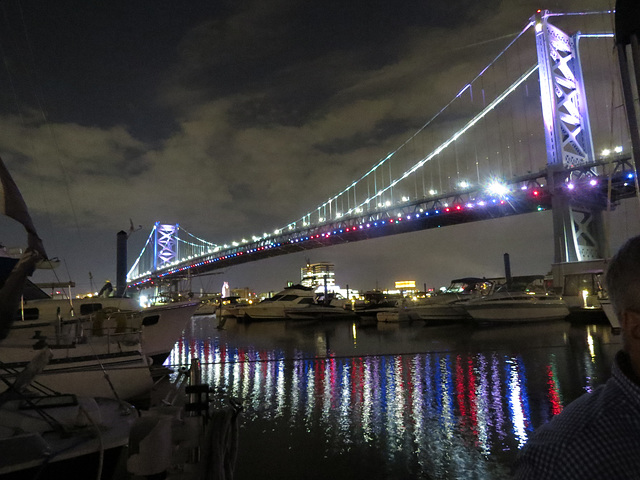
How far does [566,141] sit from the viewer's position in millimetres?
38469

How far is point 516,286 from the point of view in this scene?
31578 mm

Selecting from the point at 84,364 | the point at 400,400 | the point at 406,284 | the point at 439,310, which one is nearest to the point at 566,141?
the point at 439,310

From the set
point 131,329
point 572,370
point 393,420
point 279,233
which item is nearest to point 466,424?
point 393,420

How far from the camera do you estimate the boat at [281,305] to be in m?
31.9

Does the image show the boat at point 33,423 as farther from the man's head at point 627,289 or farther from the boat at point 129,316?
the boat at point 129,316

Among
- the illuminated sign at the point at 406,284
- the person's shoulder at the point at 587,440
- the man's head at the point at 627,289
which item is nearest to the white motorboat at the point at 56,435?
the person's shoulder at the point at 587,440

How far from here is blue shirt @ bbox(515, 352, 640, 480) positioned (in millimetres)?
990

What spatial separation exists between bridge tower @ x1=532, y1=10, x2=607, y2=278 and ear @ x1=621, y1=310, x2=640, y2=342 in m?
36.7

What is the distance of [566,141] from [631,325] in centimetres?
4401

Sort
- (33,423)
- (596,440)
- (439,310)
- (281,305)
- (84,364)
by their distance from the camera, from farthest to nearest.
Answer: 1. (281,305)
2. (439,310)
3. (84,364)
4. (33,423)
5. (596,440)

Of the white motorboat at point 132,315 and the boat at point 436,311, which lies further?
the boat at point 436,311

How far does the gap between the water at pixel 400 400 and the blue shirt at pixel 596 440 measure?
13.2 ft

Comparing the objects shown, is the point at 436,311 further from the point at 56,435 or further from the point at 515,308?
the point at 56,435

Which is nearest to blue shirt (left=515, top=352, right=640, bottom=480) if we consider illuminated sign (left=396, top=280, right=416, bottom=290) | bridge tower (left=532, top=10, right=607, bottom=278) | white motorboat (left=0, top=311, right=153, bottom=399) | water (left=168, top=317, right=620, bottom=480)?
water (left=168, top=317, right=620, bottom=480)
